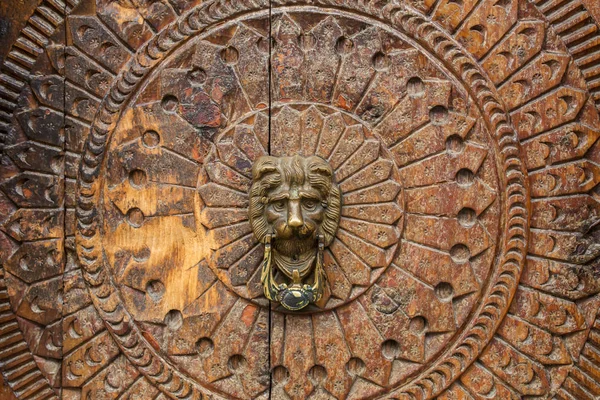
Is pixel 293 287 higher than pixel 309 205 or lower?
lower

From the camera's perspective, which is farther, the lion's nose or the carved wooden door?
the carved wooden door

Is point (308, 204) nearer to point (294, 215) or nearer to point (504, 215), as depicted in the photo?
point (294, 215)

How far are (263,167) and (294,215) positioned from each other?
0.16m

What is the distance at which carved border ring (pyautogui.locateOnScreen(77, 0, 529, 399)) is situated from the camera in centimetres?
218

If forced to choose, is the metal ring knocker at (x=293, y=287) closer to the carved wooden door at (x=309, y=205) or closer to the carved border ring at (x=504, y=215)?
the carved wooden door at (x=309, y=205)

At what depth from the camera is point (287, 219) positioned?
82.1 inches

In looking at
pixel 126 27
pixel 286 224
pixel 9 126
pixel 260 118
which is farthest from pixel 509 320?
pixel 9 126

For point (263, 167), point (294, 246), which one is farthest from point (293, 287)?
point (263, 167)

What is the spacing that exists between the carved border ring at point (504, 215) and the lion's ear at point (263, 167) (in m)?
0.38

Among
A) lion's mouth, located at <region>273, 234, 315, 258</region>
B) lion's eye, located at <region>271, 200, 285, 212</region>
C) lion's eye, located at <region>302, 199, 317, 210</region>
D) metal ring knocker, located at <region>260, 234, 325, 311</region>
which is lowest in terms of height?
metal ring knocker, located at <region>260, 234, 325, 311</region>

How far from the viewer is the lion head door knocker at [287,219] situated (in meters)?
2.12

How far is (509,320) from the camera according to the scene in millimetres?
2199

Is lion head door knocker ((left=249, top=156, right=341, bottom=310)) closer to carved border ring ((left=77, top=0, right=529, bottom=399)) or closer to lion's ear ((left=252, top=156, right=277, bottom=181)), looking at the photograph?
lion's ear ((left=252, top=156, right=277, bottom=181))

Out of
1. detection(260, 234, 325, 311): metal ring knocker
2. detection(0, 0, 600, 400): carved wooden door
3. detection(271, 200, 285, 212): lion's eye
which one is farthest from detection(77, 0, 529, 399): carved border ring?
detection(271, 200, 285, 212): lion's eye
